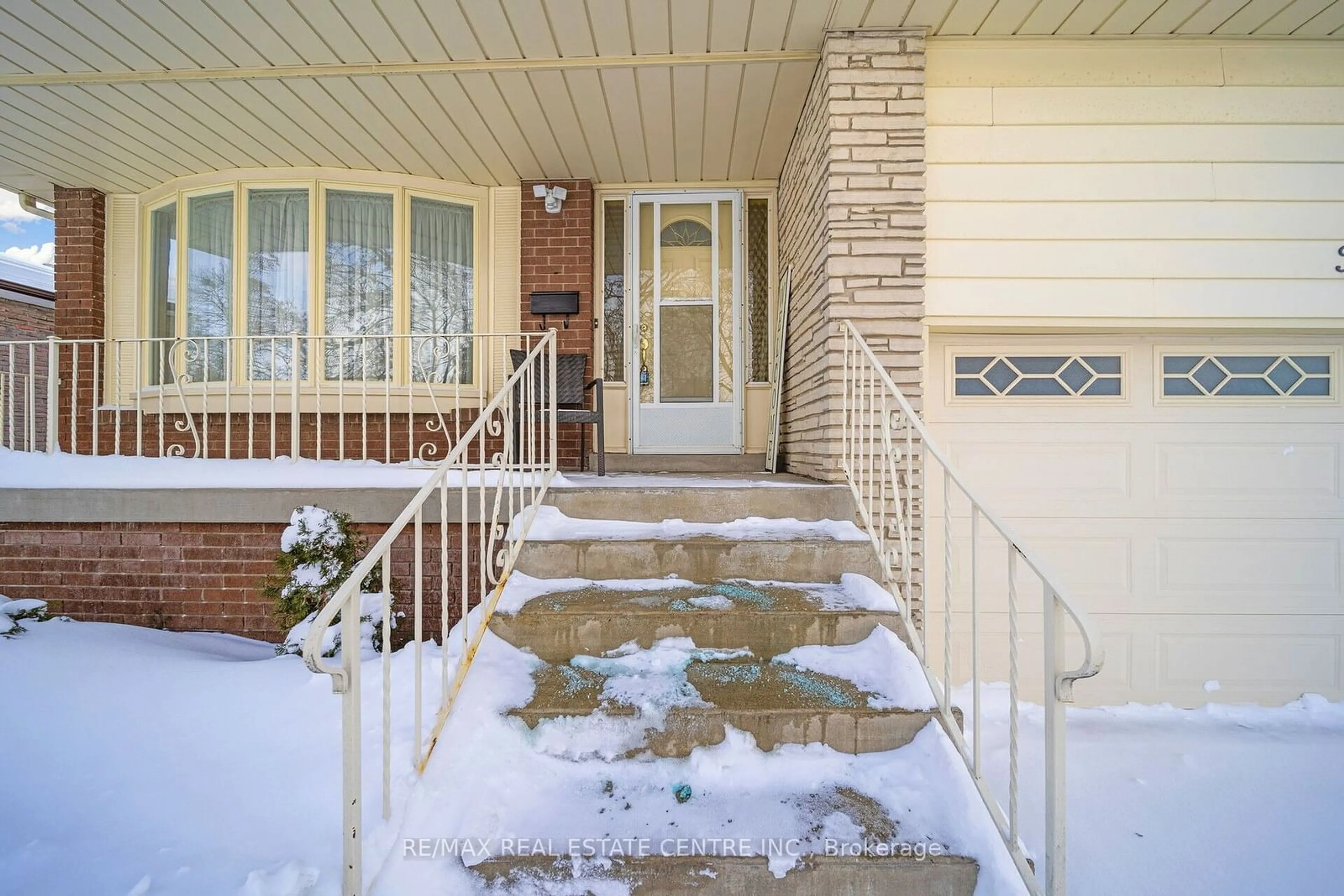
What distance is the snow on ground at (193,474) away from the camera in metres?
2.99

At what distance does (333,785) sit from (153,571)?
2120 mm

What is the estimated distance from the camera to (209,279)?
477 centimetres

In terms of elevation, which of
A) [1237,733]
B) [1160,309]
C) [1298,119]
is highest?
[1298,119]

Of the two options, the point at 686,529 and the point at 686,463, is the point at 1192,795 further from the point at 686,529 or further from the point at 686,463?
the point at 686,463

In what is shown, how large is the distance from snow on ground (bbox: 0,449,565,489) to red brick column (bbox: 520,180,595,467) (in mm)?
1734

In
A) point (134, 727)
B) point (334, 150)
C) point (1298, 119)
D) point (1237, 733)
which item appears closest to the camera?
point (134, 727)

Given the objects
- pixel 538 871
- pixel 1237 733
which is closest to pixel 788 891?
pixel 538 871

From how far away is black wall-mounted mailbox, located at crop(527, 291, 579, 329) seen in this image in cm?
447

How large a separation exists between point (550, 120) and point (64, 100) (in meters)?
2.78

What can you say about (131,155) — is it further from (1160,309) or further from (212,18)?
(1160,309)

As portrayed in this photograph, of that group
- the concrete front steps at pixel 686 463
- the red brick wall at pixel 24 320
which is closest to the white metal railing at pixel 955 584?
the concrete front steps at pixel 686 463

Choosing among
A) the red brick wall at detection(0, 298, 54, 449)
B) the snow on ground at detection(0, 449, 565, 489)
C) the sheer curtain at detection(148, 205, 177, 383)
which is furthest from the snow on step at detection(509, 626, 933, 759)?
the red brick wall at detection(0, 298, 54, 449)

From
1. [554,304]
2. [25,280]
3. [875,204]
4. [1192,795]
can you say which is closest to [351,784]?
[1192,795]

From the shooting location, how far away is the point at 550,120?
3781mm
